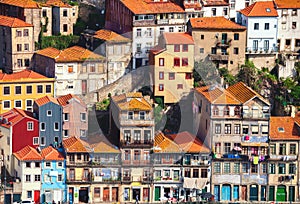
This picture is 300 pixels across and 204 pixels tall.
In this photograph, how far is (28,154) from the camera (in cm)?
9906

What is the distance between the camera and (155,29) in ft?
356

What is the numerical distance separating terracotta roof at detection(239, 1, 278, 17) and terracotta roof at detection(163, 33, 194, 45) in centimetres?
541

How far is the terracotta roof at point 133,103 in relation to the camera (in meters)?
99.5

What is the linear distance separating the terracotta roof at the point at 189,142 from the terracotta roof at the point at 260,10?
11.8 m

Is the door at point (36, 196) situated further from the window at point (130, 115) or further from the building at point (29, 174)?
the window at point (130, 115)

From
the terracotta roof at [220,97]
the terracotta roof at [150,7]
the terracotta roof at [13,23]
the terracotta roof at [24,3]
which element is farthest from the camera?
the terracotta roof at [24,3]

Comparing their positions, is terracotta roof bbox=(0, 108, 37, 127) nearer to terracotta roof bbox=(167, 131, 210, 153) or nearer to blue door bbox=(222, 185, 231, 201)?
terracotta roof bbox=(167, 131, 210, 153)

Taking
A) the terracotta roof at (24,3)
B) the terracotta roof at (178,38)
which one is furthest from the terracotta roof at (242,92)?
the terracotta roof at (24,3)

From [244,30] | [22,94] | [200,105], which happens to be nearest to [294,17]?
[244,30]

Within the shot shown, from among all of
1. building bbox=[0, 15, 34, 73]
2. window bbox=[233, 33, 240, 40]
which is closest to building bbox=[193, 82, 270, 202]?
window bbox=[233, 33, 240, 40]

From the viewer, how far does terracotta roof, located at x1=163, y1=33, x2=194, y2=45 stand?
105 metres

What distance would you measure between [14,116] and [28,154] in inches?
131

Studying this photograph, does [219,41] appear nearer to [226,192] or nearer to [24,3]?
[226,192]

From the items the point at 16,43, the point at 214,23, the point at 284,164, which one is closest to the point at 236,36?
the point at 214,23
